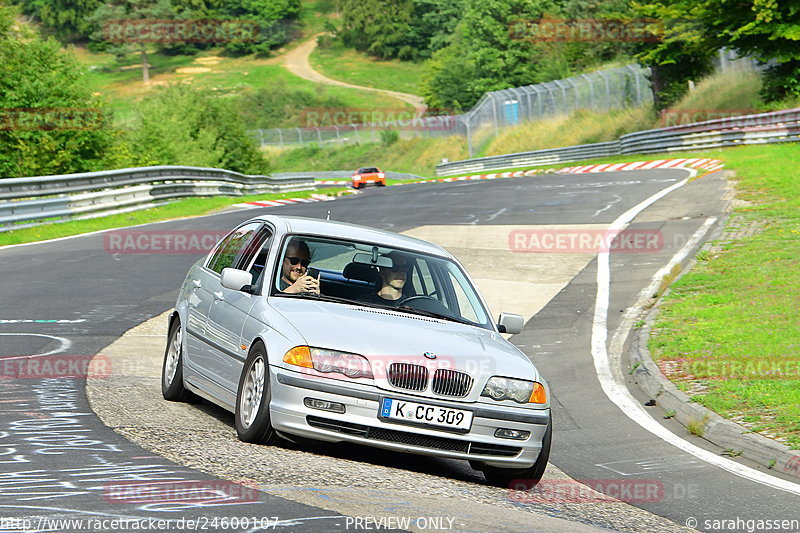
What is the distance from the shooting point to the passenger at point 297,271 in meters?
8.12

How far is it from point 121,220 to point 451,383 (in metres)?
22.6

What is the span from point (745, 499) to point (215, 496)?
12.5 ft

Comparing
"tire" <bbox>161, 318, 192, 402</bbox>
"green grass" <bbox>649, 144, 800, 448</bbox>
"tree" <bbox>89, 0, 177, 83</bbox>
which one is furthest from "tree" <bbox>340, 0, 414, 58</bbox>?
"tire" <bbox>161, 318, 192, 402</bbox>

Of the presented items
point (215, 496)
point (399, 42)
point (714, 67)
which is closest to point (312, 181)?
point (714, 67)

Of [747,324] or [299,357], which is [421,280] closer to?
[299,357]

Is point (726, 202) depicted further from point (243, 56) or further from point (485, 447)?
point (243, 56)

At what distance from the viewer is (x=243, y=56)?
161000 millimetres

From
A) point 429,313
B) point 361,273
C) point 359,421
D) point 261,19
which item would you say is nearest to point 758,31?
point 361,273

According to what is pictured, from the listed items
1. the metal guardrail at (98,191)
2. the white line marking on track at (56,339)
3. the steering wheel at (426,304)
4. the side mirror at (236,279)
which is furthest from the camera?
the metal guardrail at (98,191)

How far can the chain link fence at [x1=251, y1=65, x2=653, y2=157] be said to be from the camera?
59031 mm

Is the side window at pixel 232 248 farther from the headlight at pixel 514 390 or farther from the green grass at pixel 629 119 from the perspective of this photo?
the green grass at pixel 629 119

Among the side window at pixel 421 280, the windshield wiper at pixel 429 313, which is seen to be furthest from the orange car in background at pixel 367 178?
the windshield wiper at pixel 429 313

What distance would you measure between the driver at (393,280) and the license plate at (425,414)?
1.37 m

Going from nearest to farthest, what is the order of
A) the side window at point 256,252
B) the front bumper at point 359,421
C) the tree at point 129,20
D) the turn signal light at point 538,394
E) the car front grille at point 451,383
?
the front bumper at point 359,421 → the car front grille at point 451,383 → the turn signal light at point 538,394 → the side window at point 256,252 → the tree at point 129,20
